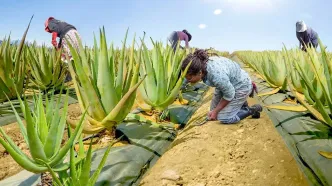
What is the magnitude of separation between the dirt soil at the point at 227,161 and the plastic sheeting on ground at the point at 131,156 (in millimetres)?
71

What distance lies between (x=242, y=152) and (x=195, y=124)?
2.77ft

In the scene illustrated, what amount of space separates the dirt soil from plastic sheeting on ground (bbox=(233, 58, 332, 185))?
0.20 feet

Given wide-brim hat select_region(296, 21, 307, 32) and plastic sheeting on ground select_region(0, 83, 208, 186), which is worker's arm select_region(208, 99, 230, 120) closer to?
plastic sheeting on ground select_region(0, 83, 208, 186)

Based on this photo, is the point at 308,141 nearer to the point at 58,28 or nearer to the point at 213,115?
the point at 213,115

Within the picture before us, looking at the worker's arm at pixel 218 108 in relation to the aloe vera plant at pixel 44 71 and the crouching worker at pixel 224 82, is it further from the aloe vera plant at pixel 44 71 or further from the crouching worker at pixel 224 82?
the aloe vera plant at pixel 44 71

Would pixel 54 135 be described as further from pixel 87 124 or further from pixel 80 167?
pixel 87 124

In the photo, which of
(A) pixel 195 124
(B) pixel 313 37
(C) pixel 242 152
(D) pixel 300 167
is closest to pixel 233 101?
(A) pixel 195 124

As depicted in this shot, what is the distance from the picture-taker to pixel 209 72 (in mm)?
2840

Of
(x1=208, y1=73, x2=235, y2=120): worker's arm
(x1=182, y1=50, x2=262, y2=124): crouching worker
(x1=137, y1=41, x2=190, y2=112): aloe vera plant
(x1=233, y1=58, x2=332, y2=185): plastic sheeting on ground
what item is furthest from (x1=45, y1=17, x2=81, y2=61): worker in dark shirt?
(x1=233, y1=58, x2=332, y2=185): plastic sheeting on ground

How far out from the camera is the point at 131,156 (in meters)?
2.07

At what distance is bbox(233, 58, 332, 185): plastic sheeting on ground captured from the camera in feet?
5.62

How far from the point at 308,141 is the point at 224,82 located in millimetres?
997

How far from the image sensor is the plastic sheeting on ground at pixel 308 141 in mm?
1714

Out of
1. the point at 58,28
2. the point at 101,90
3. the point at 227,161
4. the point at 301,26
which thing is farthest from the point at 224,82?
the point at 301,26
